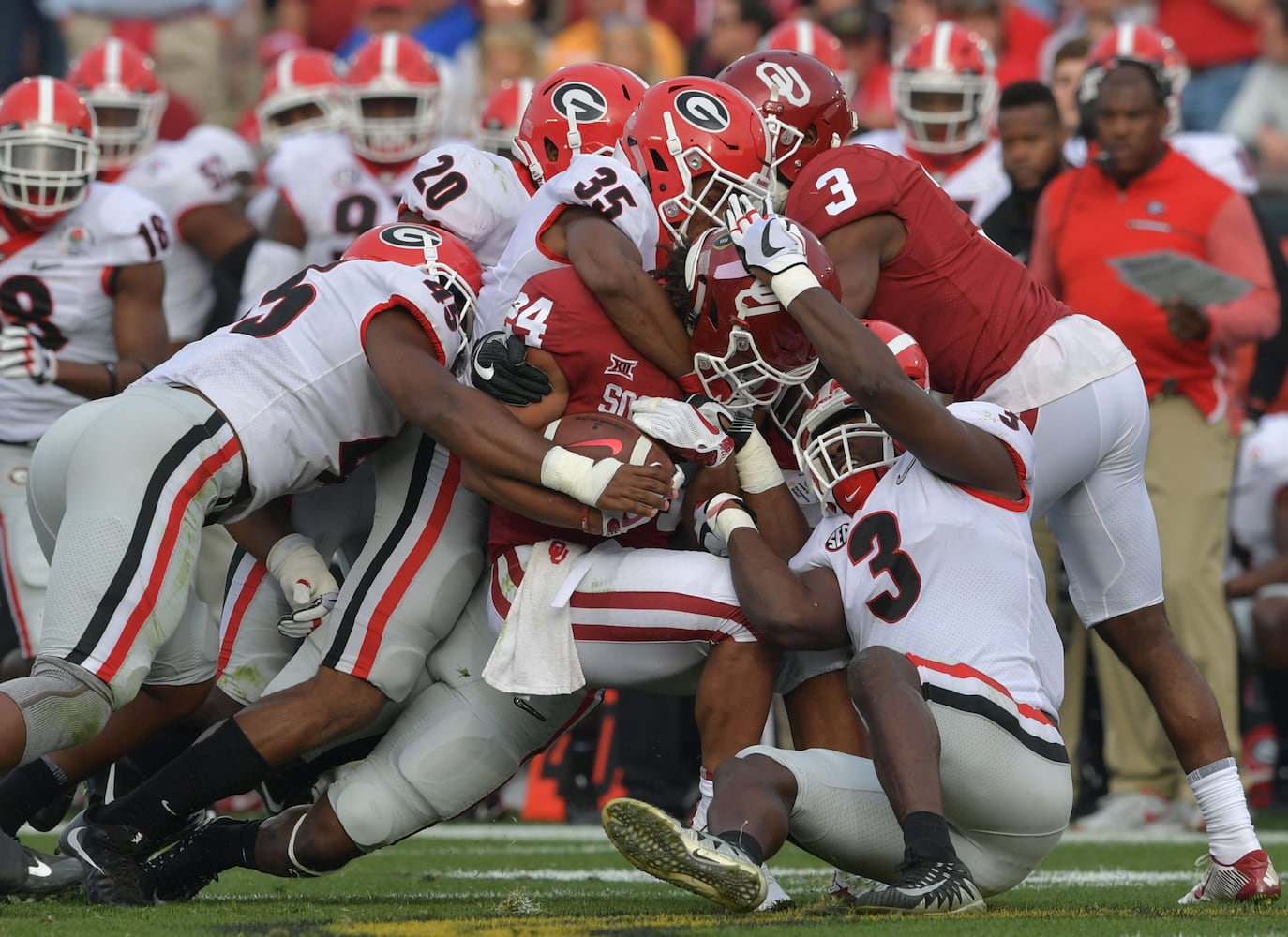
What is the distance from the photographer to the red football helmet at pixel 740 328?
4293 mm

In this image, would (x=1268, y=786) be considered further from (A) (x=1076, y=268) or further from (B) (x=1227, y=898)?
(B) (x=1227, y=898)

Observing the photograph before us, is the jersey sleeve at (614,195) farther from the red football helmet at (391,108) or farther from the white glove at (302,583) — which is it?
the red football helmet at (391,108)

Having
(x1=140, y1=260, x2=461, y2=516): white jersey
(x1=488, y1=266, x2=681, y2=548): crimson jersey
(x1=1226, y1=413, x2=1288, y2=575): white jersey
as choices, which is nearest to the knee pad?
(x1=140, y1=260, x2=461, y2=516): white jersey

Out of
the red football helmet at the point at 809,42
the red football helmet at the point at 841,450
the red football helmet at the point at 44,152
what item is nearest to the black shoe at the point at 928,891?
the red football helmet at the point at 841,450

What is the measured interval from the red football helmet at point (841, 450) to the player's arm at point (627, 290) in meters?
0.34

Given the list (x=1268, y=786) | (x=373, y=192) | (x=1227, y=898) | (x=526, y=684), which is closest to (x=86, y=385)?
(x=373, y=192)

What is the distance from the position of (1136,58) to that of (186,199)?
3.76 metres

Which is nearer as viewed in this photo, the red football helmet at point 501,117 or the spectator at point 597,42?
the red football helmet at point 501,117

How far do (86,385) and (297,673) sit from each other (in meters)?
1.98

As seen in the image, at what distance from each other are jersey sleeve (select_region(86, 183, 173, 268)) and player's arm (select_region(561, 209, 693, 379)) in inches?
99.7

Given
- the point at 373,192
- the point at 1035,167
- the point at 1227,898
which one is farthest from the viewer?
the point at 373,192

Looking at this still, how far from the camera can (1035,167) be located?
746 cm

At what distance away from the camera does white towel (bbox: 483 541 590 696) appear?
14.5 ft

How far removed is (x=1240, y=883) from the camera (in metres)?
4.54
